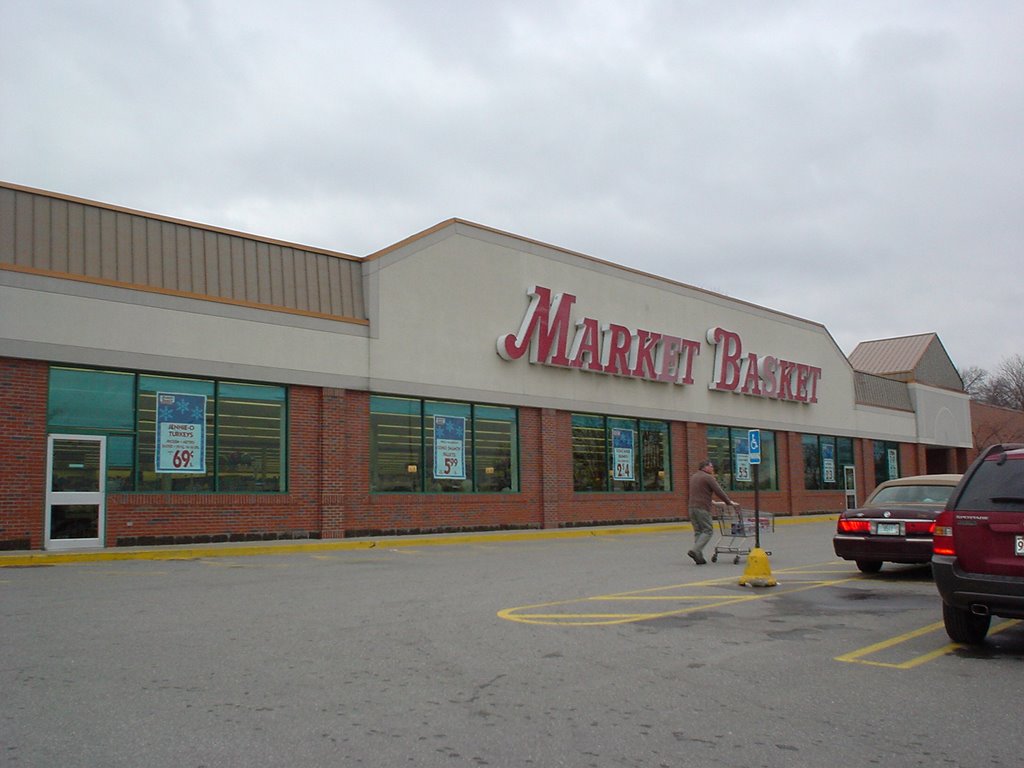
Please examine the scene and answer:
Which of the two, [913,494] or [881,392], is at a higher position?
[881,392]

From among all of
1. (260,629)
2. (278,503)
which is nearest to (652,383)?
(278,503)

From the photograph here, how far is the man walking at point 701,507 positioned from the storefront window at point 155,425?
32.2ft

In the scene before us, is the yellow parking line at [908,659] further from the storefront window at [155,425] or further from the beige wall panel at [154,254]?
the beige wall panel at [154,254]

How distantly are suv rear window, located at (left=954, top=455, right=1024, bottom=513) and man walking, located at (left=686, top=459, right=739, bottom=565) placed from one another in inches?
295

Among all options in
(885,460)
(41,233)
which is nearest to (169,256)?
(41,233)

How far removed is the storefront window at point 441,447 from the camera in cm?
2328

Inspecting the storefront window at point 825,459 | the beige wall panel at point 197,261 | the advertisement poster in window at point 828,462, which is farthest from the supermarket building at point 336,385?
the advertisement poster in window at point 828,462

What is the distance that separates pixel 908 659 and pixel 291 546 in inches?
546

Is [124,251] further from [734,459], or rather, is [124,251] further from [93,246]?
[734,459]

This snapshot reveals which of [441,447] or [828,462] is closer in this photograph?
[441,447]

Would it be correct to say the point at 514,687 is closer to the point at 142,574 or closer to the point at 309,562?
the point at 142,574

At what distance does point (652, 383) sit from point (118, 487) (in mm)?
17723

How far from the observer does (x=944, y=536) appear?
814 cm

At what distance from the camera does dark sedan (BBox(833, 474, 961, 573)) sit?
1296 cm
